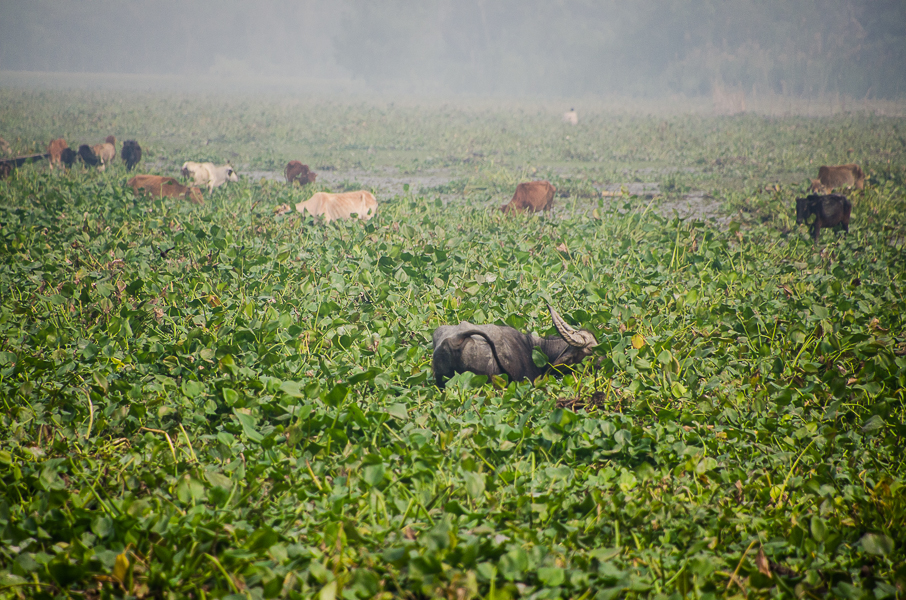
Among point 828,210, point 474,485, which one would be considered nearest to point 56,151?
point 474,485

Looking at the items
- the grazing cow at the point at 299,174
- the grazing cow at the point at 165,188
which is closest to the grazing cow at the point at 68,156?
the grazing cow at the point at 165,188

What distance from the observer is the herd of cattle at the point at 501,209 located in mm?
3494

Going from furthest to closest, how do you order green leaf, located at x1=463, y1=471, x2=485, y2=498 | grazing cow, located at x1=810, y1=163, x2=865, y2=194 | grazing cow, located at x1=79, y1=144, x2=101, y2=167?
1. grazing cow, located at x1=79, y1=144, x2=101, y2=167
2. grazing cow, located at x1=810, y1=163, x2=865, y2=194
3. green leaf, located at x1=463, y1=471, x2=485, y2=498

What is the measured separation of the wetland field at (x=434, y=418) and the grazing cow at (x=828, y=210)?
39 cm

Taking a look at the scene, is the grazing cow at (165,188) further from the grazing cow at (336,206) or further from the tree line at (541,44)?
the tree line at (541,44)

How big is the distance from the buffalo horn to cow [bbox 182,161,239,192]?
8.38 metres

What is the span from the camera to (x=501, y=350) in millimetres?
3535

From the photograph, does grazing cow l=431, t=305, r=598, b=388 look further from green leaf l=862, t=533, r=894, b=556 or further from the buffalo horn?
green leaf l=862, t=533, r=894, b=556

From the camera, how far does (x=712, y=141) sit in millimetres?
17906

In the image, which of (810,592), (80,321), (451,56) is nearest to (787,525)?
(810,592)

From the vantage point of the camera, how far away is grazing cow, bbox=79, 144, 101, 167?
11469 millimetres

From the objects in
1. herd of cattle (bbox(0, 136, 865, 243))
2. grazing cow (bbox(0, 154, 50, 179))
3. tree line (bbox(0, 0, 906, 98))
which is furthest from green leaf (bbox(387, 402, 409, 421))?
tree line (bbox(0, 0, 906, 98))

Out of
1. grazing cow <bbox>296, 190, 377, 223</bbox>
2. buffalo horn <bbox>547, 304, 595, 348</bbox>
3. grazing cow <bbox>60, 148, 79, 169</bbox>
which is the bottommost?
buffalo horn <bbox>547, 304, 595, 348</bbox>

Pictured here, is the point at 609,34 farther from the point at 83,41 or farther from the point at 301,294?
the point at 83,41
